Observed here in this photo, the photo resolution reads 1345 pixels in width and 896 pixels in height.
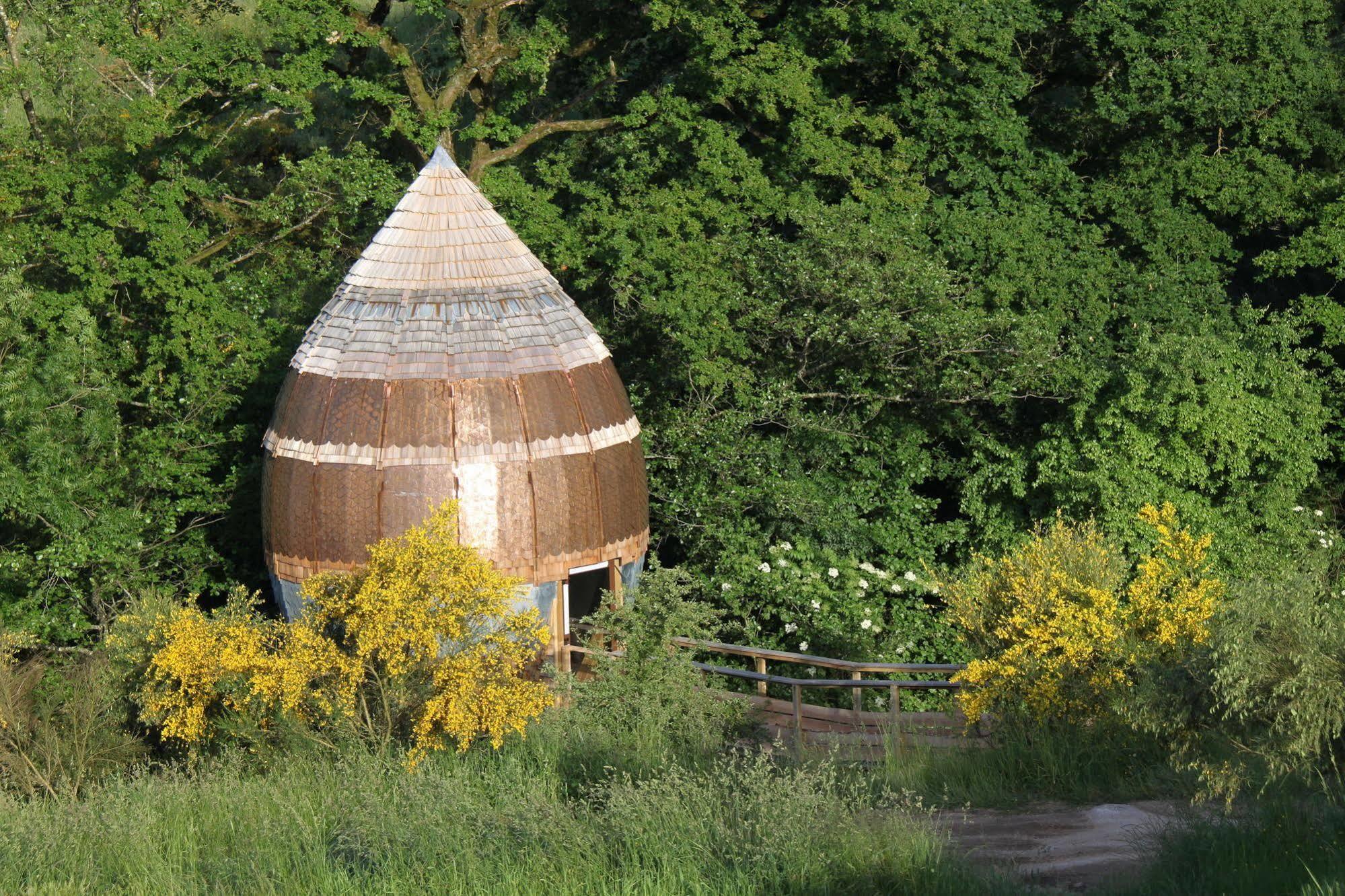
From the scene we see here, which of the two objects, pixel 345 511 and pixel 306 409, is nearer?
pixel 345 511

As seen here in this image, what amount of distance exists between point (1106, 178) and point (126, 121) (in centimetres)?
1310

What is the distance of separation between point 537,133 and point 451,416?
27.8 feet

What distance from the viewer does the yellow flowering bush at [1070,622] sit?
11328 millimetres

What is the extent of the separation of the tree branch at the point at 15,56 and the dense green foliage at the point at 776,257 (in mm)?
215

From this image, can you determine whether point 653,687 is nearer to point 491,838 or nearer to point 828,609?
point 491,838

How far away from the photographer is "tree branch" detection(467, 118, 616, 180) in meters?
20.4

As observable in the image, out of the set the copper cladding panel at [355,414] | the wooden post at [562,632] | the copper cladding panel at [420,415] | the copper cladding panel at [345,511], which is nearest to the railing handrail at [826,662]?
the wooden post at [562,632]

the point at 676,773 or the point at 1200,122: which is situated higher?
the point at 1200,122

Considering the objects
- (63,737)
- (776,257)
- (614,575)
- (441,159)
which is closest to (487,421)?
(614,575)

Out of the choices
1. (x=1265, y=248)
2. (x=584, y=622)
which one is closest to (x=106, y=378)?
(x=584, y=622)

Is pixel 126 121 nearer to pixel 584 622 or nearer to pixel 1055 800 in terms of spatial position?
pixel 584 622

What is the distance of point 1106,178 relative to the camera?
2038 cm

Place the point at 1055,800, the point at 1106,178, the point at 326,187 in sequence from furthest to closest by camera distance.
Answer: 1. the point at 1106,178
2. the point at 326,187
3. the point at 1055,800

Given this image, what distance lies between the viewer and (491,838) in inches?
333
